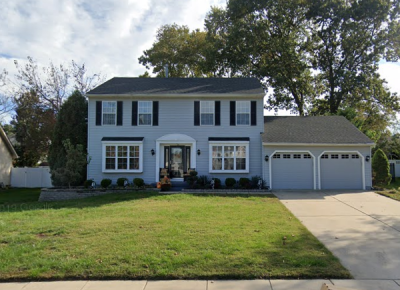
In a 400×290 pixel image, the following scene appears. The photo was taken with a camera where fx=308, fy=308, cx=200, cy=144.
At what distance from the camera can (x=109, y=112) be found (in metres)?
17.2

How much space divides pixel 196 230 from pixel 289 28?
77.3 feet

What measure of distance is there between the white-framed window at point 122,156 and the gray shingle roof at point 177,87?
2903 millimetres

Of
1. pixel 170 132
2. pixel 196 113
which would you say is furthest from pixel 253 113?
pixel 170 132

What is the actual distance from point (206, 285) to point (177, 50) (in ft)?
93.8

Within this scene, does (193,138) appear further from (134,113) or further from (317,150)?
(317,150)

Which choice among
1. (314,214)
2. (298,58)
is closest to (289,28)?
(298,58)

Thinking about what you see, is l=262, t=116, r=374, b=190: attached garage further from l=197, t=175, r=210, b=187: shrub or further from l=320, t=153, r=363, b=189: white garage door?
l=197, t=175, r=210, b=187: shrub

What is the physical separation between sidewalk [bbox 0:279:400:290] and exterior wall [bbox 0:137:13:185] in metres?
21.2

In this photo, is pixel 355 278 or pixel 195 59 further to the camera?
pixel 195 59

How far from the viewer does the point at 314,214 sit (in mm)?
9492

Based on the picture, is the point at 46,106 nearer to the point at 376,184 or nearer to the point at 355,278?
the point at 376,184

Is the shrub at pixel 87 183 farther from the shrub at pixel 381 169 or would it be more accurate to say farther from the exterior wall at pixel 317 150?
the shrub at pixel 381 169

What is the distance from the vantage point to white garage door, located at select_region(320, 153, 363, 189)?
1625cm

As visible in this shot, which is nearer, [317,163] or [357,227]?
[357,227]
